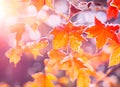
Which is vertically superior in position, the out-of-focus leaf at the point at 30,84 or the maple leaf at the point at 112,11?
the maple leaf at the point at 112,11

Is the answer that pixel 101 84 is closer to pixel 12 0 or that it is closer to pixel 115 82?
pixel 115 82

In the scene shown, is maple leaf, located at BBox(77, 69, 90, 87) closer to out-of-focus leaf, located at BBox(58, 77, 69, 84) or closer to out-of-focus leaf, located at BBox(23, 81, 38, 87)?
out-of-focus leaf, located at BBox(58, 77, 69, 84)

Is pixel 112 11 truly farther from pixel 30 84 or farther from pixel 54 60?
pixel 30 84

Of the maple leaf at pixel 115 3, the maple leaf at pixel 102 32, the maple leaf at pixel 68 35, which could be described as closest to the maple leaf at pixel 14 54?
the maple leaf at pixel 68 35

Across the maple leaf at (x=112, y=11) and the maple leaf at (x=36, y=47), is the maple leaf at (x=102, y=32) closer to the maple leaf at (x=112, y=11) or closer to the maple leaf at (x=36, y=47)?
the maple leaf at (x=112, y=11)

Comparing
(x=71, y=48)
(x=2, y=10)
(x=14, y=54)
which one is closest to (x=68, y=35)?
(x=71, y=48)

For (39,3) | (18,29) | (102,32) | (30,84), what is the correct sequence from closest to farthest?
1. (102,32)
2. (39,3)
3. (18,29)
4. (30,84)

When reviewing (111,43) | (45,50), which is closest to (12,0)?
(45,50)
